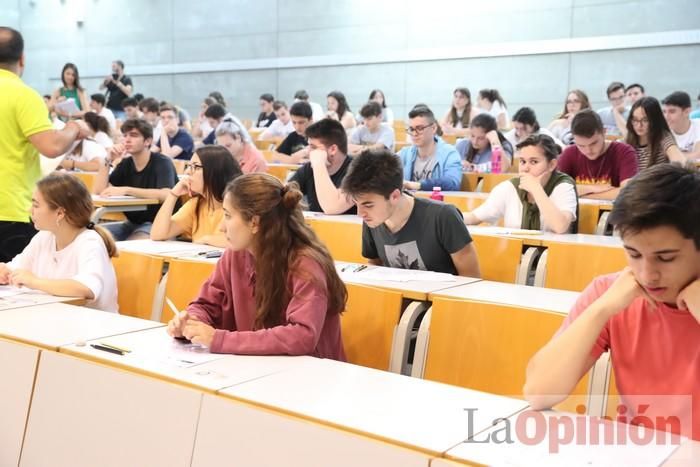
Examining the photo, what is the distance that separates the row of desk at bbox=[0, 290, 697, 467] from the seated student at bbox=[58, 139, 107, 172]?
4.79 meters

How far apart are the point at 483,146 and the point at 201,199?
130 inches

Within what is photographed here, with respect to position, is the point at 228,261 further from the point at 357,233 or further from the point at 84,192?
the point at 357,233

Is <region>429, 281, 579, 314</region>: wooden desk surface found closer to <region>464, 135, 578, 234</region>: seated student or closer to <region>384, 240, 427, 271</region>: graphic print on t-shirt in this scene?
<region>384, 240, 427, 271</region>: graphic print on t-shirt

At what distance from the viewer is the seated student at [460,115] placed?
9.52 meters

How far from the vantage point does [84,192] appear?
2.80m

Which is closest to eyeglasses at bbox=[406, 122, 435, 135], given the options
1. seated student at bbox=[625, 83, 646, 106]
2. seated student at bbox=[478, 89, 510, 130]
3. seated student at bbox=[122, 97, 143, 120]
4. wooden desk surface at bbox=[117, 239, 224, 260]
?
wooden desk surface at bbox=[117, 239, 224, 260]

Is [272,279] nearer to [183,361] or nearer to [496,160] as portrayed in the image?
[183,361]

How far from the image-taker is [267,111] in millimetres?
11938

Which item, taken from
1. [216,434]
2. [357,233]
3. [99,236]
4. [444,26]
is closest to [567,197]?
[357,233]

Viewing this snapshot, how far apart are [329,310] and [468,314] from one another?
408 millimetres

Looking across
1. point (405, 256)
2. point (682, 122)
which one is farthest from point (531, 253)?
point (682, 122)

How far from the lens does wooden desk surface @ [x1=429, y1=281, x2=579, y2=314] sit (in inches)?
91.0

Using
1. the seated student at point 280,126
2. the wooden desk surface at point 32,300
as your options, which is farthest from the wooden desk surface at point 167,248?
the seated student at point 280,126

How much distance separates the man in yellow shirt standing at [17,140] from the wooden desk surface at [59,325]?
95 centimetres
